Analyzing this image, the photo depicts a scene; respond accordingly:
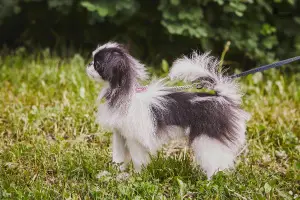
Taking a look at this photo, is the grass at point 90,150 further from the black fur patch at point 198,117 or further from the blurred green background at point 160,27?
the blurred green background at point 160,27

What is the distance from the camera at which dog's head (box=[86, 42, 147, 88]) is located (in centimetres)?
348

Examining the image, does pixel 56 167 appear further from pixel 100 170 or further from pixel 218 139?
pixel 218 139

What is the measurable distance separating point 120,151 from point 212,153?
0.66 metres

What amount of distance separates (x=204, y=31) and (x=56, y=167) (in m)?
2.93

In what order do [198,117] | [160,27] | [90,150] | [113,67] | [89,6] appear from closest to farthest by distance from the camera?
[113,67]
[198,117]
[90,150]
[89,6]
[160,27]

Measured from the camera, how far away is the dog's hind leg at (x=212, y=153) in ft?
11.8

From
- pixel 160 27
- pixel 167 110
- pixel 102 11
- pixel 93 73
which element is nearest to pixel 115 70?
pixel 93 73

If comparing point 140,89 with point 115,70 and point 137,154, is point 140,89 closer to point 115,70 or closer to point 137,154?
point 115,70

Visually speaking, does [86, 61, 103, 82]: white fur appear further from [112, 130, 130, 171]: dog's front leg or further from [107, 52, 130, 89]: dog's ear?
[112, 130, 130, 171]: dog's front leg

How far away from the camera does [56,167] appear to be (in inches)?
157

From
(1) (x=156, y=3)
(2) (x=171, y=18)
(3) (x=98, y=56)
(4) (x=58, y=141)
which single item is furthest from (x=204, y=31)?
(3) (x=98, y=56)

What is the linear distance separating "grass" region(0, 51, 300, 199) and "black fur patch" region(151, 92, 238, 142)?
0.31 m

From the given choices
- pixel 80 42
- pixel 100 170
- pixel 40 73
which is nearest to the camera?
pixel 100 170

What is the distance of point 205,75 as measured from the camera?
3668mm
